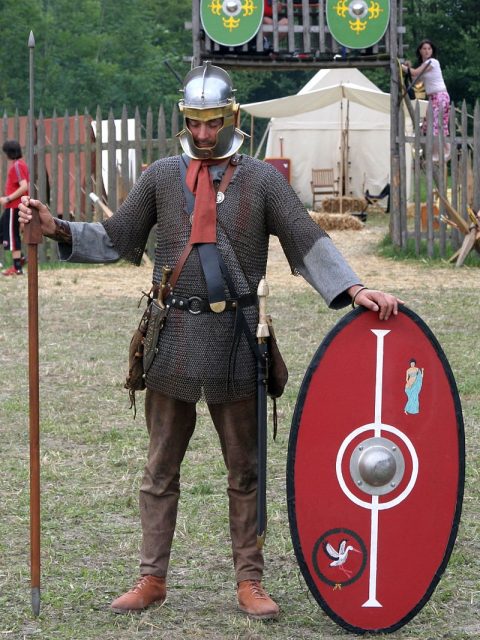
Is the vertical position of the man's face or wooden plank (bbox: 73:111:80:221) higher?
wooden plank (bbox: 73:111:80:221)

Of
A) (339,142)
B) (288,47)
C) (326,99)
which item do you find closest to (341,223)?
(326,99)

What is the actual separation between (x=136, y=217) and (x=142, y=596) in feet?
3.81

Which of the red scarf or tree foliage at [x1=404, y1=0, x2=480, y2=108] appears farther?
tree foliage at [x1=404, y1=0, x2=480, y2=108]

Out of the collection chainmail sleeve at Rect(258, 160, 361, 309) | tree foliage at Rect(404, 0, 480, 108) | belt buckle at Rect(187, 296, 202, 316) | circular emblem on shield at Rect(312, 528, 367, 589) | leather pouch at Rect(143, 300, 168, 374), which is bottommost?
circular emblem on shield at Rect(312, 528, 367, 589)

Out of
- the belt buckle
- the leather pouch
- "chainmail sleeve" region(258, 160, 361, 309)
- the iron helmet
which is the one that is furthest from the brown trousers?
the iron helmet

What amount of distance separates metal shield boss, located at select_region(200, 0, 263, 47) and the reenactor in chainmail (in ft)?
31.3

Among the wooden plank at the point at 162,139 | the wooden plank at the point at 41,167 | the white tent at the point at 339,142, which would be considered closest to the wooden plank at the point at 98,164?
the wooden plank at the point at 41,167

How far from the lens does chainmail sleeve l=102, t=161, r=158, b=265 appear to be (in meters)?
3.87

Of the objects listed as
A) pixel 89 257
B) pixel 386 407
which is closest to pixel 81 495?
pixel 89 257

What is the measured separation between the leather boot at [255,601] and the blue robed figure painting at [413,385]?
753 millimetres

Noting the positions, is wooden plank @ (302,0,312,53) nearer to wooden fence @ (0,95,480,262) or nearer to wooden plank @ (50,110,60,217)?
wooden fence @ (0,95,480,262)

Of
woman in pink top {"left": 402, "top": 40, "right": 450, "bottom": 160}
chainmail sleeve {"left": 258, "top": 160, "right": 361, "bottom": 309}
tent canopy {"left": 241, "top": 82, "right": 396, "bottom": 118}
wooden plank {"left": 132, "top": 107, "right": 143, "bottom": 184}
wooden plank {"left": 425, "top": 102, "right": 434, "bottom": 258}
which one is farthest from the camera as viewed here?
tent canopy {"left": 241, "top": 82, "right": 396, "bottom": 118}

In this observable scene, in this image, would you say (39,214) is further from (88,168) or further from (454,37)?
(454,37)

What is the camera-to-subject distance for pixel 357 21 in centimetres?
1319
